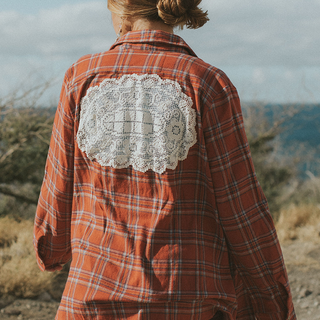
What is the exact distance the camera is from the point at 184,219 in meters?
1.08

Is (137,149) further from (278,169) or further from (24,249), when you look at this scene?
(278,169)

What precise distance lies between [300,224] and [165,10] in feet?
16.6

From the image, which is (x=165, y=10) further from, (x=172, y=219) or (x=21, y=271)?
(x=21, y=271)

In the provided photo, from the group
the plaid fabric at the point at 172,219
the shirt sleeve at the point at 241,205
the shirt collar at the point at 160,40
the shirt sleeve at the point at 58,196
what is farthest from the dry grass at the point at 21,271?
the shirt collar at the point at 160,40

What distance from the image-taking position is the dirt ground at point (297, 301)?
3.23 metres

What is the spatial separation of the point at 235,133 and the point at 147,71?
32 centimetres

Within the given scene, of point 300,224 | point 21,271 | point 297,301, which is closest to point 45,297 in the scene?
point 21,271

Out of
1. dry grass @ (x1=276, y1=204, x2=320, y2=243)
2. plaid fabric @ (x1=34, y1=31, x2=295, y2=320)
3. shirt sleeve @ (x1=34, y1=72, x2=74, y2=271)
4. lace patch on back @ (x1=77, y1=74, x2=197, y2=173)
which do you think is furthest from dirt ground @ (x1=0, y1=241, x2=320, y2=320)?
lace patch on back @ (x1=77, y1=74, x2=197, y2=173)

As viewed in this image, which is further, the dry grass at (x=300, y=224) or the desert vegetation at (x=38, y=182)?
the dry grass at (x=300, y=224)

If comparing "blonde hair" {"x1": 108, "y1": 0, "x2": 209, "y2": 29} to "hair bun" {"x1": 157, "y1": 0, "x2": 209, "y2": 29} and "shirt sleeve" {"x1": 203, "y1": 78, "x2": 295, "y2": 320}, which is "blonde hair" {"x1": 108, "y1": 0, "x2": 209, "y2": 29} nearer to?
"hair bun" {"x1": 157, "y1": 0, "x2": 209, "y2": 29}

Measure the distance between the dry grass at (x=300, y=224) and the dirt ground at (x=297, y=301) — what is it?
2.02 feet

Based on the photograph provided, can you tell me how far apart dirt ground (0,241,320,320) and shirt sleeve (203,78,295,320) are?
2492mm

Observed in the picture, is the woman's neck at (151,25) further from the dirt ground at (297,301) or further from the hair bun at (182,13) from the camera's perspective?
the dirt ground at (297,301)

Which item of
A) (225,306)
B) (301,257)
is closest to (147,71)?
(225,306)
